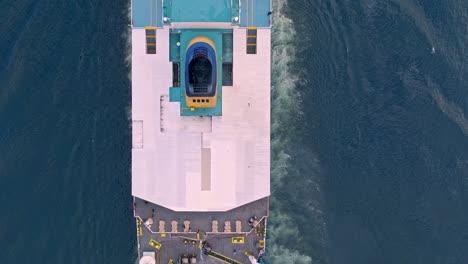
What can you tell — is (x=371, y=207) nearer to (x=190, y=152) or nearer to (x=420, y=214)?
(x=420, y=214)

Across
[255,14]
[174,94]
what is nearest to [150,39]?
[174,94]

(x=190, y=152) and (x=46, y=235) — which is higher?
(x=190, y=152)

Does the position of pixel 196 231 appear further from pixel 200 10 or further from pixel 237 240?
pixel 200 10

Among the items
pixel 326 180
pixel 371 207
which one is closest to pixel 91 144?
pixel 326 180

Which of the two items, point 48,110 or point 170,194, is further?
point 48,110

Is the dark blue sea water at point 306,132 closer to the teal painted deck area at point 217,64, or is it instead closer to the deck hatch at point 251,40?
the deck hatch at point 251,40

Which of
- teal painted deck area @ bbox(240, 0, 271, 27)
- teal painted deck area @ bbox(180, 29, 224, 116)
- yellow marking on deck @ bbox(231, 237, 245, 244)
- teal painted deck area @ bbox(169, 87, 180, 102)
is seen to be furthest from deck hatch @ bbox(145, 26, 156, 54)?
yellow marking on deck @ bbox(231, 237, 245, 244)

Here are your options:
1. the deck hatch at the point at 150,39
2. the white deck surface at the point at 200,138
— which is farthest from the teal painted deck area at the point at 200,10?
the deck hatch at the point at 150,39
